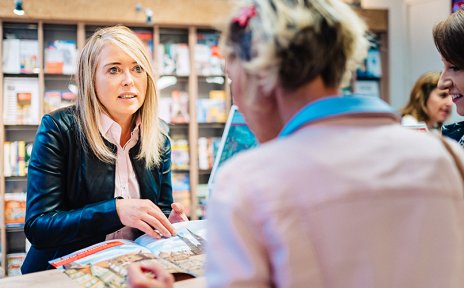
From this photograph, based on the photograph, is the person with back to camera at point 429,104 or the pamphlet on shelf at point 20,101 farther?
the pamphlet on shelf at point 20,101

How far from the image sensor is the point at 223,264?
Result: 73 cm

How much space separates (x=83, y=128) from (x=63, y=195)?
0.26m

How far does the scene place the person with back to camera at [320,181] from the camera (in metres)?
0.72

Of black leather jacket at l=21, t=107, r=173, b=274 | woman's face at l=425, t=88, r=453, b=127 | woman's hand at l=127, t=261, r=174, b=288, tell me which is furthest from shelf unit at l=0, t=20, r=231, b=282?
woman's hand at l=127, t=261, r=174, b=288

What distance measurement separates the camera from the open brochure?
131 cm

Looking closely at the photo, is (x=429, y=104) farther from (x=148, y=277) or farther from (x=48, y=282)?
(x=148, y=277)

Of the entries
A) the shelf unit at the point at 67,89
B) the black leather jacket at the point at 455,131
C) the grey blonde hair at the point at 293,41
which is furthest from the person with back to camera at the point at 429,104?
the grey blonde hair at the point at 293,41

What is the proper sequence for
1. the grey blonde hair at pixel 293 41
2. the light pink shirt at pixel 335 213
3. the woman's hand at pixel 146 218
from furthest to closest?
the woman's hand at pixel 146 218
the grey blonde hair at pixel 293 41
the light pink shirt at pixel 335 213

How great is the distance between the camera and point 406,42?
6133 millimetres

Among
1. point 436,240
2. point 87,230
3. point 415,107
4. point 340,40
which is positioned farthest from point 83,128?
point 415,107

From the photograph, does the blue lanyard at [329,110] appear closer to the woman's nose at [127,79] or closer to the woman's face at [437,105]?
the woman's nose at [127,79]

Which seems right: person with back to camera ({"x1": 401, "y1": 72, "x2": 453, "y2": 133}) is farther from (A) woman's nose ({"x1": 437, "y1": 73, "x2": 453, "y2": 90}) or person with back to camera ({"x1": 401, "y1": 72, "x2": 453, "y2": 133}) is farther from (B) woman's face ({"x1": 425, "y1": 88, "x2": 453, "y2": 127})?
(A) woman's nose ({"x1": 437, "y1": 73, "x2": 453, "y2": 90})

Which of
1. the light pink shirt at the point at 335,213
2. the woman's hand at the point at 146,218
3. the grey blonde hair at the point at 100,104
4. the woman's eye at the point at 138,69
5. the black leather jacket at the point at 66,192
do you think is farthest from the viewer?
the woman's eye at the point at 138,69

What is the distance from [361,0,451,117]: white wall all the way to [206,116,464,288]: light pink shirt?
217 inches
